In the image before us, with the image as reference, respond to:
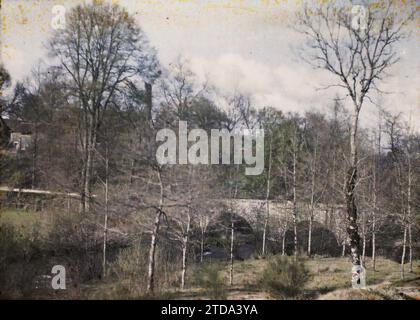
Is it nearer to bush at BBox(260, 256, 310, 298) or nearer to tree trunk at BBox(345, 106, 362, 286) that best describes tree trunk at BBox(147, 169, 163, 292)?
bush at BBox(260, 256, 310, 298)

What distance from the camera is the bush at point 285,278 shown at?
753 centimetres

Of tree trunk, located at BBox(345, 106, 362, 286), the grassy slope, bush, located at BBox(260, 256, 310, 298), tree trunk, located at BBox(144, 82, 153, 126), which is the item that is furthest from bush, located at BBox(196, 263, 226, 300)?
tree trunk, located at BBox(144, 82, 153, 126)

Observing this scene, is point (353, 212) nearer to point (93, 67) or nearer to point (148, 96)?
point (148, 96)

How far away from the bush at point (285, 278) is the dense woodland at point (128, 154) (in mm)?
1234

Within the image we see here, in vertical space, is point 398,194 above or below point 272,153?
below

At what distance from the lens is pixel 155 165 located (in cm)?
802

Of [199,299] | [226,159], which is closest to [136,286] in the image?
[199,299]

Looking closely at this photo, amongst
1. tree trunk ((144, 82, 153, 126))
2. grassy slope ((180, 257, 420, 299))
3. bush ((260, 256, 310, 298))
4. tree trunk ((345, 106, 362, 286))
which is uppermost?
tree trunk ((144, 82, 153, 126))

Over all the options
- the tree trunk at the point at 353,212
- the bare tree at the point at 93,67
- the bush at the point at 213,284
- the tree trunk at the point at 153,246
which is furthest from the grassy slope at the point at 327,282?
the bare tree at the point at 93,67

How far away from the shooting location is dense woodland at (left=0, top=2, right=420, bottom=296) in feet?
27.3

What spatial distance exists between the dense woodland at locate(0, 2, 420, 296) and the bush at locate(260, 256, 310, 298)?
1.23 meters

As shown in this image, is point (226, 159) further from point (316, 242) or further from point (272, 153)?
point (316, 242)

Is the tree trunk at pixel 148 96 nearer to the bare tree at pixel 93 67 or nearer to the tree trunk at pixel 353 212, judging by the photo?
the bare tree at pixel 93 67

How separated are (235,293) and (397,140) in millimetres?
6907
